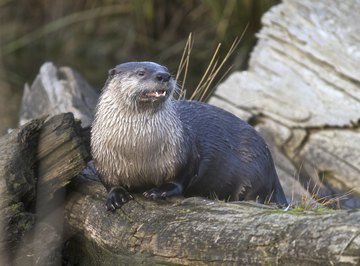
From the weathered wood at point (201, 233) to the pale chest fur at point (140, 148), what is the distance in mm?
94

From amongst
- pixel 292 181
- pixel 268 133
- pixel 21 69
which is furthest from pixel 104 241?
pixel 21 69

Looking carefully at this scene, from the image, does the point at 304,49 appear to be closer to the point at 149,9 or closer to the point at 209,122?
the point at 209,122

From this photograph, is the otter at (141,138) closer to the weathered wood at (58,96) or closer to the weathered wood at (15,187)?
the weathered wood at (15,187)

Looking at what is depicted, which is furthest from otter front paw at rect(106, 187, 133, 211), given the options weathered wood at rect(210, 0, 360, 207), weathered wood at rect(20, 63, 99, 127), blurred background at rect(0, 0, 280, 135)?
A: blurred background at rect(0, 0, 280, 135)

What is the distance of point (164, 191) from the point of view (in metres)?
3.13

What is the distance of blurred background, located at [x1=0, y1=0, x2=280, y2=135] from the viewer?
6855 millimetres

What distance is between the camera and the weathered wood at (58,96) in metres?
4.50

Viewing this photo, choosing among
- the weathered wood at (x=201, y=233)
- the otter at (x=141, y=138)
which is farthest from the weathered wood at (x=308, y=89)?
the weathered wood at (x=201, y=233)

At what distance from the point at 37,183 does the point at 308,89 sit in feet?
6.41

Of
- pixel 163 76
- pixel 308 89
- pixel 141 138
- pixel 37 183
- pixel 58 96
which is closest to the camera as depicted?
pixel 163 76

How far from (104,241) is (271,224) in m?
0.79

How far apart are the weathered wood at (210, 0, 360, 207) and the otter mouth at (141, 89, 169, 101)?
1.48 metres

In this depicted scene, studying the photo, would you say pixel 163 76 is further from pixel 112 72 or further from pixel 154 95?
pixel 112 72

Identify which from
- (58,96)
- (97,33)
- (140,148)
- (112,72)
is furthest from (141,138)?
(97,33)
